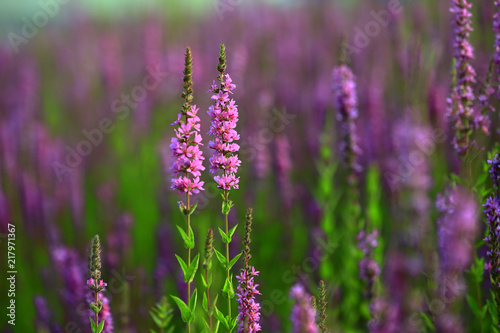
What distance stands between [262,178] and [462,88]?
102 inches

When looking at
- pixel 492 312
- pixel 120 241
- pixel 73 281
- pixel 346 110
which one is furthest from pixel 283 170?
pixel 492 312

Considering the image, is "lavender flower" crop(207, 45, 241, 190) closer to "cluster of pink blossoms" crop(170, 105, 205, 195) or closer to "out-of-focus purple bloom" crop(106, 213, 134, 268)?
"cluster of pink blossoms" crop(170, 105, 205, 195)

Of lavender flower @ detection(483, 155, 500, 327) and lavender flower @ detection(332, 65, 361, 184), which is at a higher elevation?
lavender flower @ detection(332, 65, 361, 184)

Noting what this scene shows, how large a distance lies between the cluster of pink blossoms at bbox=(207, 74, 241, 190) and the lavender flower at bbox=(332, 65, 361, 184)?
158cm

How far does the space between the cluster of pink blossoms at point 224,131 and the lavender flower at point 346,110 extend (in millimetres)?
1581

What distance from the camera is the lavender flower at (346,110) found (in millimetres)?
3160

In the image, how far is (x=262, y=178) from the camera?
4621 mm

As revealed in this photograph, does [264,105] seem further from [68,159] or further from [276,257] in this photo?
[68,159]

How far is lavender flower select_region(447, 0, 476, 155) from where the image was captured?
2.17m

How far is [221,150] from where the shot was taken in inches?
68.9

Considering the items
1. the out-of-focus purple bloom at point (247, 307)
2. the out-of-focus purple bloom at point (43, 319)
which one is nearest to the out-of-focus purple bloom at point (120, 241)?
the out-of-focus purple bloom at point (43, 319)

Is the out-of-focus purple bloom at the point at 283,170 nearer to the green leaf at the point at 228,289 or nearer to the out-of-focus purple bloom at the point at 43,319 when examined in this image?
the out-of-focus purple bloom at the point at 43,319

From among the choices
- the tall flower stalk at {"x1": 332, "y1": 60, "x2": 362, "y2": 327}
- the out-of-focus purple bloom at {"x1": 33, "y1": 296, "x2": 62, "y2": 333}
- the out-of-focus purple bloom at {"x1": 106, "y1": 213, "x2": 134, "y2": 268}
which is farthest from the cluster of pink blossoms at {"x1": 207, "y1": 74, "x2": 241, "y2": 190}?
the out-of-focus purple bloom at {"x1": 106, "y1": 213, "x2": 134, "y2": 268}

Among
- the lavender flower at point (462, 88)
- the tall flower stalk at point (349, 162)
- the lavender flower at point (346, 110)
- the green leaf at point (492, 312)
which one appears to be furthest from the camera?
the lavender flower at point (346, 110)
